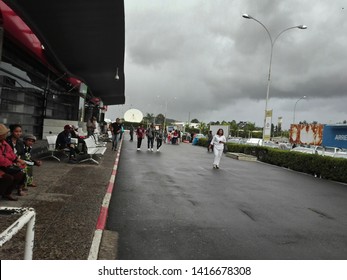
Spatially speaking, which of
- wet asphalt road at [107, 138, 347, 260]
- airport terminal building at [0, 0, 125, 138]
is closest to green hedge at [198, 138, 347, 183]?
wet asphalt road at [107, 138, 347, 260]

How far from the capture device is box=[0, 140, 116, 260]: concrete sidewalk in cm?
377

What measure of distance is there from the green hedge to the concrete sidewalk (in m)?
8.99

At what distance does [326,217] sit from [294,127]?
17106 millimetres

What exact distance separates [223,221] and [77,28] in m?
7.58

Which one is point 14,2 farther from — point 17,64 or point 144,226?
point 144,226

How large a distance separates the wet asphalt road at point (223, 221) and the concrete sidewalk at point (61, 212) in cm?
42

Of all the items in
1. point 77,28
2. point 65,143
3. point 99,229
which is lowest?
point 99,229

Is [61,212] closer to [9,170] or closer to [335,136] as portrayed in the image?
[9,170]

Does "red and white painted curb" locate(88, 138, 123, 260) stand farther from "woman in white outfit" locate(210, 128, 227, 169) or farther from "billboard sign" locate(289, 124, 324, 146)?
"billboard sign" locate(289, 124, 324, 146)

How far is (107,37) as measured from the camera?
11336mm

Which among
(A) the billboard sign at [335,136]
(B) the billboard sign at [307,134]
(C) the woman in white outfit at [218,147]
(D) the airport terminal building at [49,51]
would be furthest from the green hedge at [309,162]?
(D) the airport terminal building at [49,51]

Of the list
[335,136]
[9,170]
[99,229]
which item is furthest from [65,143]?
[335,136]

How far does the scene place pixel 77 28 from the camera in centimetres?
1043

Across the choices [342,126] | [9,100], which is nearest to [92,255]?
[9,100]
